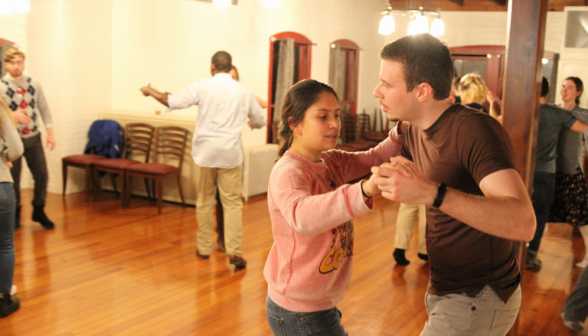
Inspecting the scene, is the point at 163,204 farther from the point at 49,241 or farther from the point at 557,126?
the point at 557,126

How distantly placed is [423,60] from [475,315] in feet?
2.51

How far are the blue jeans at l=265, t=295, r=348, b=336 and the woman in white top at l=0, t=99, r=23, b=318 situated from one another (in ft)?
7.61

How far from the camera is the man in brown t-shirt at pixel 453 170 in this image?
61.0 inches

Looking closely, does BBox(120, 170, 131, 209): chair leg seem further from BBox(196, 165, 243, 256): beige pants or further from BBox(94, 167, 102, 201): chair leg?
BBox(196, 165, 243, 256): beige pants

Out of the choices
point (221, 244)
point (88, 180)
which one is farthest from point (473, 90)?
point (88, 180)

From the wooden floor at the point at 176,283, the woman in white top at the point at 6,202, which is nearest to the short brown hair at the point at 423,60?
the wooden floor at the point at 176,283

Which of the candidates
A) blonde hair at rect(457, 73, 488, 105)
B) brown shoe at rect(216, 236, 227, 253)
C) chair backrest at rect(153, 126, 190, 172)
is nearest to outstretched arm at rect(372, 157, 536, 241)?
blonde hair at rect(457, 73, 488, 105)

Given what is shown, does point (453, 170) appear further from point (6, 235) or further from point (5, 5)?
point (5, 5)

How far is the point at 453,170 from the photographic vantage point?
1.62 meters

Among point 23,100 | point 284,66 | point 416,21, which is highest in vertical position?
point 416,21

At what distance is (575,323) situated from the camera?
142 inches

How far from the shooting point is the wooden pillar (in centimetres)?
276

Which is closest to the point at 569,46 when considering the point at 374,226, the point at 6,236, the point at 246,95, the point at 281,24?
the point at 281,24

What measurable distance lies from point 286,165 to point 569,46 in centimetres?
990
